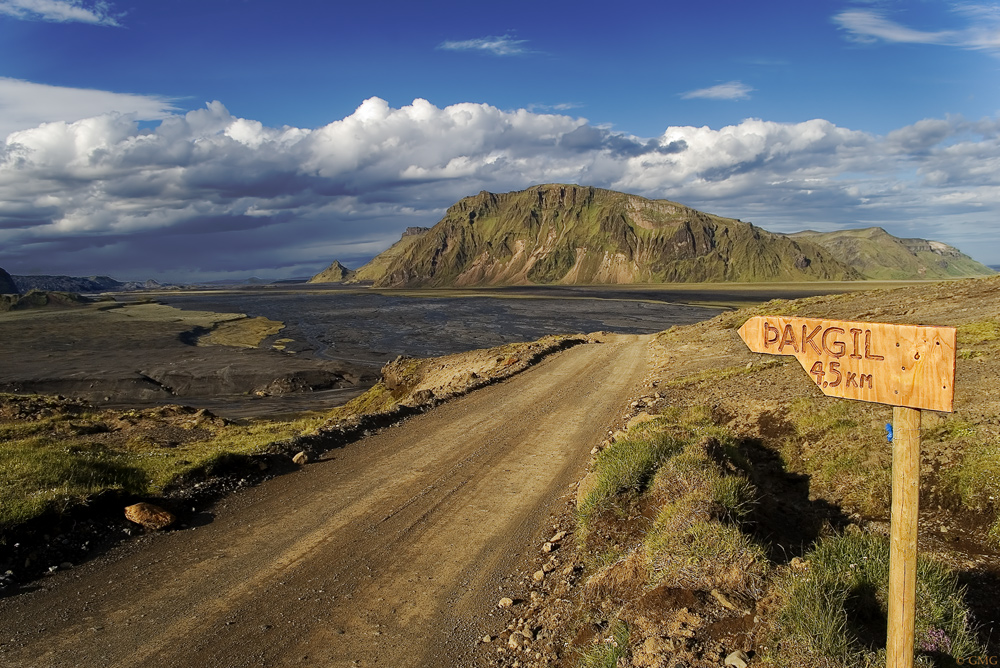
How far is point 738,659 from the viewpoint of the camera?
5.10 meters

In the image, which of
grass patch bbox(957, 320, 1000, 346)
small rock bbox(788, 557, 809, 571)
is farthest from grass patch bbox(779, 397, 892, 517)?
grass patch bbox(957, 320, 1000, 346)

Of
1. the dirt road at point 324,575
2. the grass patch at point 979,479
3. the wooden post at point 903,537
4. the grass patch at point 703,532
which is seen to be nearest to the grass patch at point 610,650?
the grass patch at point 703,532

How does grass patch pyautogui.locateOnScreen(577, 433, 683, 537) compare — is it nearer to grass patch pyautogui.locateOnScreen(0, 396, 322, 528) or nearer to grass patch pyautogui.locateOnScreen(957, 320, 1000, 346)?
grass patch pyautogui.locateOnScreen(0, 396, 322, 528)

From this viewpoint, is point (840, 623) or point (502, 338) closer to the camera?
Answer: point (840, 623)

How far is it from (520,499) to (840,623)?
6621 millimetres

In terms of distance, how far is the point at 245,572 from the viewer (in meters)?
8.39

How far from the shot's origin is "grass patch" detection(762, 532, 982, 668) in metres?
4.80

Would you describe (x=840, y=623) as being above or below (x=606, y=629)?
above

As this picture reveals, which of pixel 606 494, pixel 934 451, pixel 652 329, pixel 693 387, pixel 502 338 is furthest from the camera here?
pixel 652 329

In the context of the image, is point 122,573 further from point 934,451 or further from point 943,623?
point 934,451

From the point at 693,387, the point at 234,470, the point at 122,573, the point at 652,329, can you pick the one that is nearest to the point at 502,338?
the point at 652,329

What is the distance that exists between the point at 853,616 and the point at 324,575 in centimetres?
655

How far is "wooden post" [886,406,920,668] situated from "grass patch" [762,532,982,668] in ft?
1.97

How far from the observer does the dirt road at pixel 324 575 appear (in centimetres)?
666
